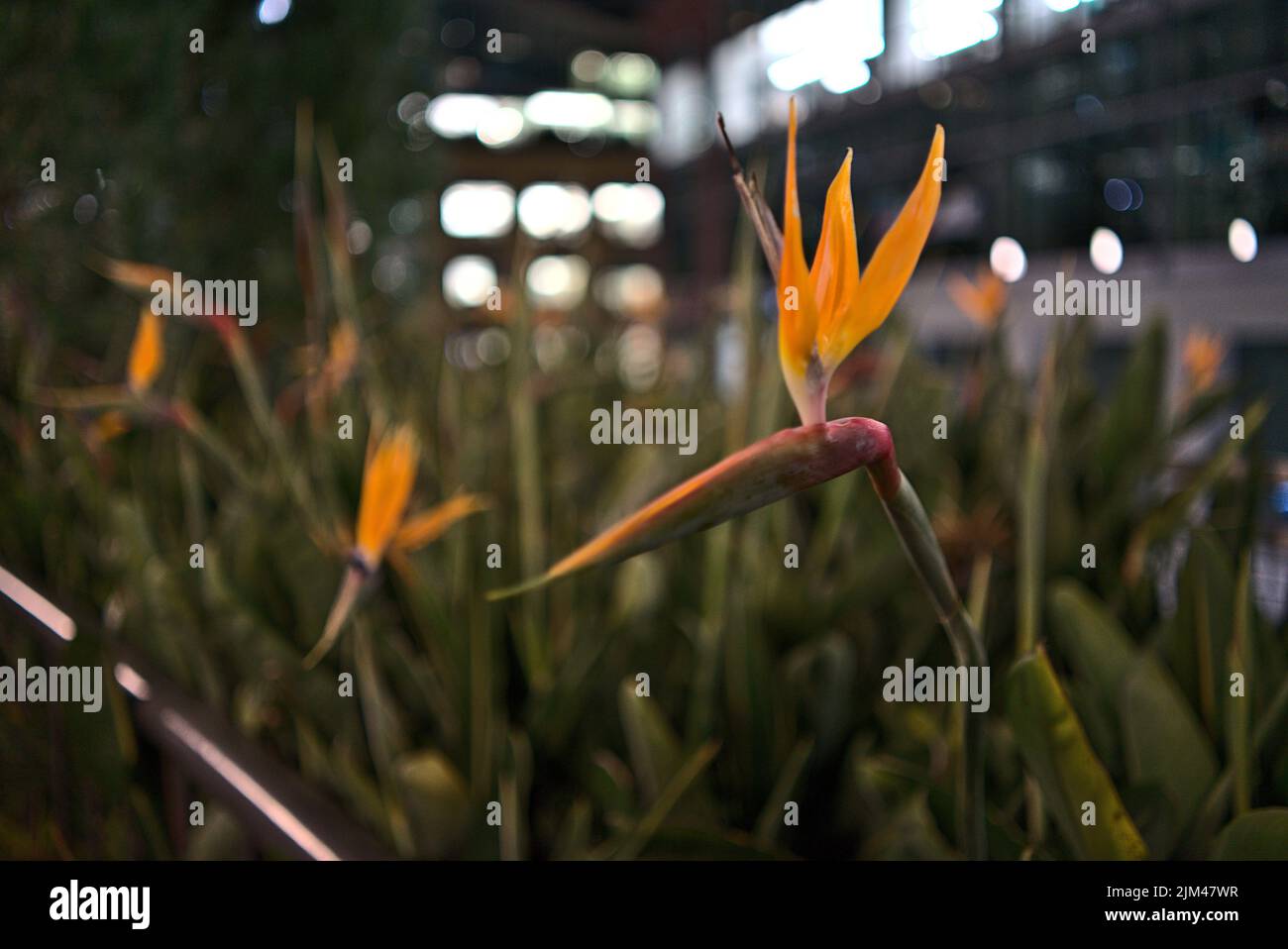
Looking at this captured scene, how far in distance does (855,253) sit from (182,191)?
1202 mm

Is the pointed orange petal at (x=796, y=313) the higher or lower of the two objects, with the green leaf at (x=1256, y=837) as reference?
higher

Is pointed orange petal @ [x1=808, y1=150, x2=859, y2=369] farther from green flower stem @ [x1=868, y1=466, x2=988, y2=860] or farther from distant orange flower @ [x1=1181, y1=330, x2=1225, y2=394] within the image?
distant orange flower @ [x1=1181, y1=330, x2=1225, y2=394]

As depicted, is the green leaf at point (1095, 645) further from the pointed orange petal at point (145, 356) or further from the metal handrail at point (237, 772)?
the pointed orange petal at point (145, 356)

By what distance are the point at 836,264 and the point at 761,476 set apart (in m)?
0.05

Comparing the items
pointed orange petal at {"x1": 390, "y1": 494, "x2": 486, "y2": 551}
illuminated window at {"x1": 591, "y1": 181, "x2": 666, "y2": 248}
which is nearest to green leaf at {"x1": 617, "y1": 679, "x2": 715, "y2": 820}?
pointed orange petal at {"x1": 390, "y1": 494, "x2": 486, "y2": 551}

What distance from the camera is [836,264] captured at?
22cm

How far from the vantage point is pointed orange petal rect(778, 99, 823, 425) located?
0.22m

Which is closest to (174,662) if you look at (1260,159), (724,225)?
(1260,159)

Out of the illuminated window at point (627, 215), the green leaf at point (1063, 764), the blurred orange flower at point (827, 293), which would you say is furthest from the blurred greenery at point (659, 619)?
the illuminated window at point (627, 215)

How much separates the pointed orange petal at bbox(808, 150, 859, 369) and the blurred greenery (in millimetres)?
114

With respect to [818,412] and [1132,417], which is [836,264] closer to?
[818,412]

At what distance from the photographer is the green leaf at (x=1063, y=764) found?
28cm
